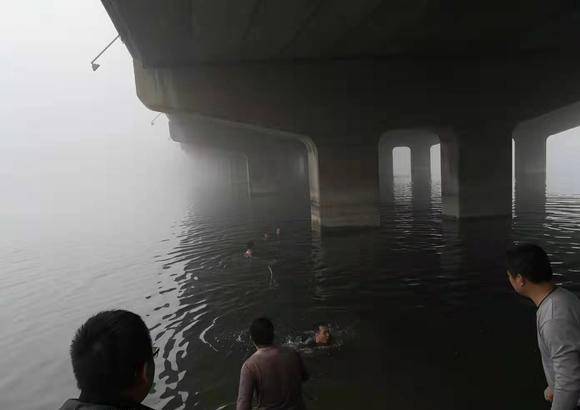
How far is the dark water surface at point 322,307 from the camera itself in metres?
7.38

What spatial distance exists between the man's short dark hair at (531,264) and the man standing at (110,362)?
108 inches

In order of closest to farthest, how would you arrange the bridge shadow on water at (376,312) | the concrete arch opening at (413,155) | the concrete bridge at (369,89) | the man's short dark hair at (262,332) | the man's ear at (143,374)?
the man's ear at (143,374), the man's short dark hair at (262,332), the bridge shadow on water at (376,312), the concrete bridge at (369,89), the concrete arch opening at (413,155)

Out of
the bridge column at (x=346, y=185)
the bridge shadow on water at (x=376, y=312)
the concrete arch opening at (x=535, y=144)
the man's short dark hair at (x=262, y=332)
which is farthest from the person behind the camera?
the concrete arch opening at (x=535, y=144)

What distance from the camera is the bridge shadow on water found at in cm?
720

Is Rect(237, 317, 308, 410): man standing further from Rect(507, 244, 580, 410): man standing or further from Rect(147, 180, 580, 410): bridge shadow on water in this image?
Rect(147, 180, 580, 410): bridge shadow on water

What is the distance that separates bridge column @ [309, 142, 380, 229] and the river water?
2.53 ft

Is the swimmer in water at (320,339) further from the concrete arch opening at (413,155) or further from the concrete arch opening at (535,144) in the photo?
the concrete arch opening at (413,155)

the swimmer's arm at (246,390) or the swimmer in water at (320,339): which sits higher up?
the swimmer's arm at (246,390)

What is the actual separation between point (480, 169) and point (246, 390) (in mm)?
18879

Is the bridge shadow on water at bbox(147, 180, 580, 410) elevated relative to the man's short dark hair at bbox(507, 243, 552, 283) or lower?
A: lower

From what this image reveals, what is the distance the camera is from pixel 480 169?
66.8ft

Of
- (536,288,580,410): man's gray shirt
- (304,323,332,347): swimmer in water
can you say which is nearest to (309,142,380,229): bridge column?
(304,323,332,347): swimmer in water

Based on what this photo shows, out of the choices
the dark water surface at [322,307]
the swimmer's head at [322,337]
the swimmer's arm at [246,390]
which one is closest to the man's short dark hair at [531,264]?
the swimmer's arm at [246,390]

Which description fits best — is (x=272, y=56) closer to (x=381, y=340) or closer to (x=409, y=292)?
(x=409, y=292)
